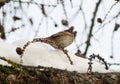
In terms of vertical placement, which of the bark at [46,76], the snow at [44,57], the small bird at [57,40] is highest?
the small bird at [57,40]

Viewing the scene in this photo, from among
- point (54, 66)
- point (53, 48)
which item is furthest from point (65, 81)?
point (53, 48)

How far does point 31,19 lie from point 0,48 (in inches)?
74.4

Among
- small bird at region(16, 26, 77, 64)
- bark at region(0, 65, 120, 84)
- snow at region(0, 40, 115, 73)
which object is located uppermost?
small bird at region(16, 26, 77, 64)

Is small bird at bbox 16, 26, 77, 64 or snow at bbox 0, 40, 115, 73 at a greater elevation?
small bird at bbox 16, 26, 77, 64

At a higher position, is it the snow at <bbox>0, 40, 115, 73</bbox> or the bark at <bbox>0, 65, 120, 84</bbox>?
the snow at <bbox>0, 40, 115, 73</bbox>

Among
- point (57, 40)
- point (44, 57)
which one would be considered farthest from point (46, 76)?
point (57, 40)

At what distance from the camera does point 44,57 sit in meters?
1.16

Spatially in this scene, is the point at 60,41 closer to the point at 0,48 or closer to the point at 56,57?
the point at 56,57

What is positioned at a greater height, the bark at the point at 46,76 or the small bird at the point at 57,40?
the small bird at the point at 57,40

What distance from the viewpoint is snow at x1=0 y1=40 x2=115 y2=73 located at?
1119mm

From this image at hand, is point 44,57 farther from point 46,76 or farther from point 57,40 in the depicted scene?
point 57,40

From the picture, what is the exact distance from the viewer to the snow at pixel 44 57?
1119 mm

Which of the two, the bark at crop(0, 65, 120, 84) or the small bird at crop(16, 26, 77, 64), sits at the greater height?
the small bird at crop(16, 26, 77, 64)

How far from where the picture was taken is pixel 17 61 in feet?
3.63
